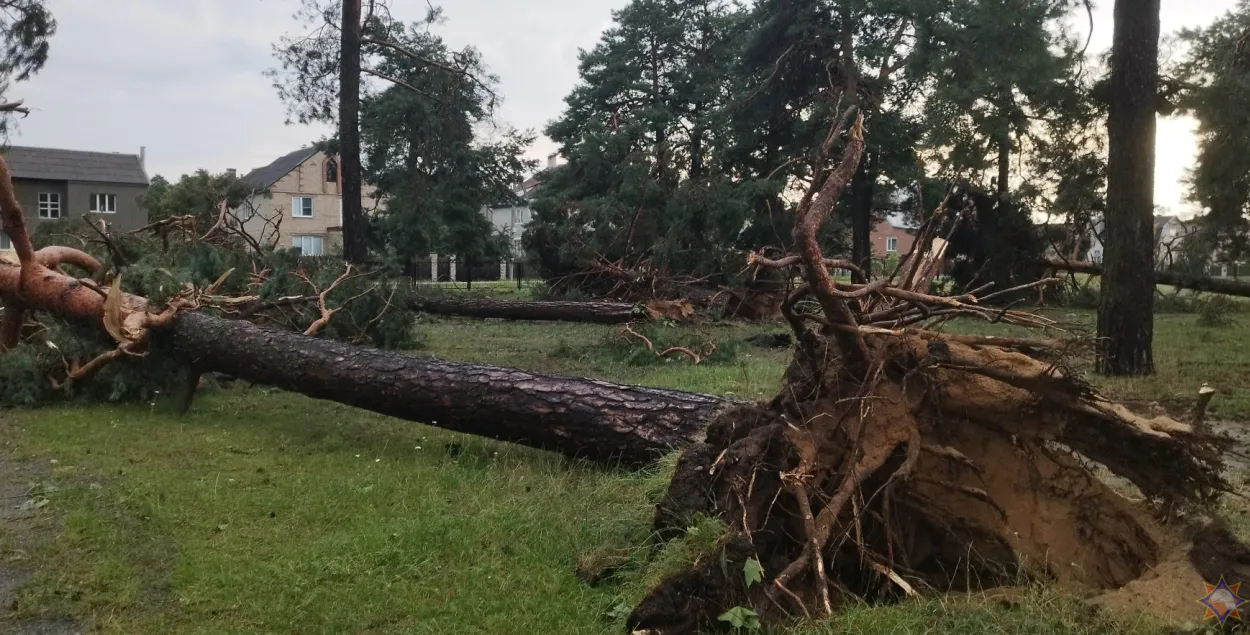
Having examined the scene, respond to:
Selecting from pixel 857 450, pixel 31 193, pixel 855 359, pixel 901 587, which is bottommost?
pixel 901 587

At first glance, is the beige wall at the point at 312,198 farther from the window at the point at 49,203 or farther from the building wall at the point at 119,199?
the window at the point at 49,203

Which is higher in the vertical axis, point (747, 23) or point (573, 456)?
point (747, 23)

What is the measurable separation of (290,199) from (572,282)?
105 feet

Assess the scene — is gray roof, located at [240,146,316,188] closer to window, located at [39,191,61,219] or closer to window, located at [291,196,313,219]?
window, located at [291,196,313,219]

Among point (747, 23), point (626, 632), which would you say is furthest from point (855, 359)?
point (747, 23)

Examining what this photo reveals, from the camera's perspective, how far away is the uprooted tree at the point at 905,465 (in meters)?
3.08

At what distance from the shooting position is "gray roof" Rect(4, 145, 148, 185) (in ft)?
122

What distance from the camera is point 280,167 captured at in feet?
161

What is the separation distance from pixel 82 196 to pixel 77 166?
1450mm

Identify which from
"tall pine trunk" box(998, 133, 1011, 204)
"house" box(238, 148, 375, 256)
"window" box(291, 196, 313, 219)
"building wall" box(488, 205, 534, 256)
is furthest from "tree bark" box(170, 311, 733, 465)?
"window" box(291, 196, 313, 219)

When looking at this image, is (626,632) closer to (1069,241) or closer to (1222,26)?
(1069,241)

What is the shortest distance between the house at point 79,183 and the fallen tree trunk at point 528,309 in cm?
2639

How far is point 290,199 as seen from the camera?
45.5m

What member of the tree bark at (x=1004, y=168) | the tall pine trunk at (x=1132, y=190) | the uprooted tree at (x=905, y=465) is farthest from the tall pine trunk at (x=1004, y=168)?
the uprooted tree at (x=905, y=465)
